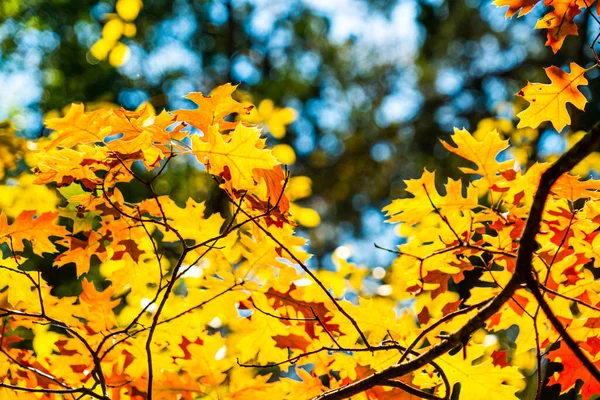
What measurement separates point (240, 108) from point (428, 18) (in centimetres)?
628

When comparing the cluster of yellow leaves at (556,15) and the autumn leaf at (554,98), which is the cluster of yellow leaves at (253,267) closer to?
the autumn leaf at (554,98)

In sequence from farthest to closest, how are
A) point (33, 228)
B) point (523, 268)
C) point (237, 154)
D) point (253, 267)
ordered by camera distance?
point (253, 267)
point (33, 228)
point (237, 154)
point (523, 268)

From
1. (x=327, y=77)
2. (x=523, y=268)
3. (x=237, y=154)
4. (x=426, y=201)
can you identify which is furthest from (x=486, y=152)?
(x=327, y=77)

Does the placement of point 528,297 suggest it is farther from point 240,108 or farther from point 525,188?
point 240,108

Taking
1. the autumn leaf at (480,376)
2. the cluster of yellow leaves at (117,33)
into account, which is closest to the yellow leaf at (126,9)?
the cluster of yellow leaves at (117,33)

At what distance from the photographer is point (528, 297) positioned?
1361 millimetres

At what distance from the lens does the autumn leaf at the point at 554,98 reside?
129cm

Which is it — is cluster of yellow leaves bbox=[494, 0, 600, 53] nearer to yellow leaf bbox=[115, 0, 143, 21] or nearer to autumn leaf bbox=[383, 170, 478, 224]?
autumn leaf bbox=[383, 170, 478, 224]

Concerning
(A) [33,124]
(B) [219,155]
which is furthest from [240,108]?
(A) [33,124]

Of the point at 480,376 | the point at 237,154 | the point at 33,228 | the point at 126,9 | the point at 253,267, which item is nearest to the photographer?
the point at 237,154

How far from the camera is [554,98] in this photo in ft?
4.29

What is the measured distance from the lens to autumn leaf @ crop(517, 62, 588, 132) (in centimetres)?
129

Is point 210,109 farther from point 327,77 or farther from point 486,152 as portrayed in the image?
point 327,77

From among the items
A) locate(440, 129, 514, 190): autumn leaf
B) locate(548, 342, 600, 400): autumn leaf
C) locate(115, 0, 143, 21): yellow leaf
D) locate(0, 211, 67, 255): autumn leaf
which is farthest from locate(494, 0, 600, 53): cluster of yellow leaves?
locate(115, 0, 143, 21): yellow leaf
